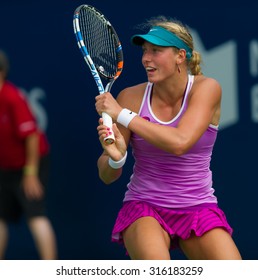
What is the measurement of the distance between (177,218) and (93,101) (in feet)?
4.86

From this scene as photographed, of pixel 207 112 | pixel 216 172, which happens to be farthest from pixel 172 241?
pixel 216 172

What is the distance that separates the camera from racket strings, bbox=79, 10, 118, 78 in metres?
4.77

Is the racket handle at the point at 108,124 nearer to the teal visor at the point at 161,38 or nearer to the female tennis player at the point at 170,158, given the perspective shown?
the female tennis player at the point at 170,158

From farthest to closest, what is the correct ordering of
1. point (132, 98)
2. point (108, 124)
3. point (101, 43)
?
point (101, 43) < point (132, 98) < point (108, 124)

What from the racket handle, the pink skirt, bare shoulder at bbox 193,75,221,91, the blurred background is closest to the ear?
bare shoulder at bbox 193,75,221,91

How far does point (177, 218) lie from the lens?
4516mm

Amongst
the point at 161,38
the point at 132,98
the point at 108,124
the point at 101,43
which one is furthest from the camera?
the point at 101,43

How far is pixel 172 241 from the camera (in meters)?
4.59

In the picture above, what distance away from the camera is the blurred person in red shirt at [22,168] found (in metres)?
5.80

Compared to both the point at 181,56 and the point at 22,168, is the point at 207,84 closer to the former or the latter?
the point at 181,56

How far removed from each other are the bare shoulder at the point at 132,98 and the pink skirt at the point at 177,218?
1.27 ft

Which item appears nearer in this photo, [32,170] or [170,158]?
[170,158]

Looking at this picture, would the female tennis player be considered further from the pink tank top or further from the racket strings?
the racket strings

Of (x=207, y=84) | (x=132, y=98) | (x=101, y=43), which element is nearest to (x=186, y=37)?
(x=207, y=84)
